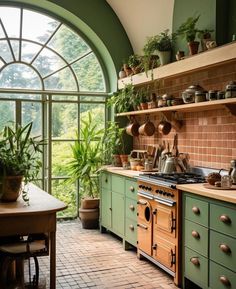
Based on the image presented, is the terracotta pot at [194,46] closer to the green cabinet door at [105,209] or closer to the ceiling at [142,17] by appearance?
the ceiling at [142,17]

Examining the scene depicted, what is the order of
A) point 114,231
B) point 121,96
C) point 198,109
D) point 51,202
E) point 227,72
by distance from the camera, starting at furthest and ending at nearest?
point 121,96
point 114,231
point 198,109
point 227,72
point 51,202

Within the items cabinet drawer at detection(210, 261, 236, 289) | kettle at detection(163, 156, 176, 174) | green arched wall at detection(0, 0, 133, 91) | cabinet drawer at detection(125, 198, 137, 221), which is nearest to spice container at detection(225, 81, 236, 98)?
kettle at detection(163, 156, 176, 174)

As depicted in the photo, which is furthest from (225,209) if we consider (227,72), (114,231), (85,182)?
(85,182)

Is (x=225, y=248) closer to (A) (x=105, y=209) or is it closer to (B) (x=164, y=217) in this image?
(B) (x=164, y=217)

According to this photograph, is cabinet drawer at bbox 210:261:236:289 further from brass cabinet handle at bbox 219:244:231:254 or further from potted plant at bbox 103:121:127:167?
potted plant at bbox 103:121:127:167

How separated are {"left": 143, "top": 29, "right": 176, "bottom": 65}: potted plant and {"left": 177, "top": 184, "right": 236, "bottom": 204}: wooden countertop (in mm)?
1876

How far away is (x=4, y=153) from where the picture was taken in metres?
3.22

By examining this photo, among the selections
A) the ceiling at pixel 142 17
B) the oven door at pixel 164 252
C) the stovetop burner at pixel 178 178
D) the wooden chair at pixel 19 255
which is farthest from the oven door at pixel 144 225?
the ceiling at pixel 142 17

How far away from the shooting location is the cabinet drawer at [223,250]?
2.98 m

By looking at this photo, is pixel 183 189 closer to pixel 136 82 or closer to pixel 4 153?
pixel 4 153

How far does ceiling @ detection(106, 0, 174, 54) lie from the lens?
199 inches

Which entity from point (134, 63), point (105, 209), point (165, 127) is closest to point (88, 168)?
point (105, 209)

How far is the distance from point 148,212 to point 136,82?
75.3 inches

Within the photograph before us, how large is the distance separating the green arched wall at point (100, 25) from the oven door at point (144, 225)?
2.32 metres
